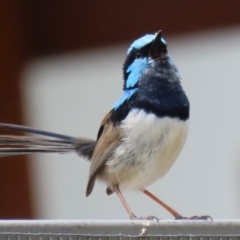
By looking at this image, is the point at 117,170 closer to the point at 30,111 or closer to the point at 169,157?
the point at 169,157

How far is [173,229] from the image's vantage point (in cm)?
97

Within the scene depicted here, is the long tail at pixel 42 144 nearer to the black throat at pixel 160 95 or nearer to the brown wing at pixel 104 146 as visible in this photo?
the brown wing at pixel 104 146

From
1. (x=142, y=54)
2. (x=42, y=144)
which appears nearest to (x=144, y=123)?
(x=142, y=54)

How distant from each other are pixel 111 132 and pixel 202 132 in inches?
33.3

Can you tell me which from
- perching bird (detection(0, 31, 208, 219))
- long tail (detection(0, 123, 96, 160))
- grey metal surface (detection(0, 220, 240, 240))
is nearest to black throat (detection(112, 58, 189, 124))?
perching bird (detection(0, 31, 208, 219))

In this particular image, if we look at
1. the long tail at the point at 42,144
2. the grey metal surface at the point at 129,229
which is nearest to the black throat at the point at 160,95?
the long tail at the point at 42,144

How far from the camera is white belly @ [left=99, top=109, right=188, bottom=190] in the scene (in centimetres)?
139

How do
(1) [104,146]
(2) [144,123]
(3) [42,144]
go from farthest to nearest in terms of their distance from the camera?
1. (3) [42,144]
2. (1) [104,146]
3. (2) [144,123]

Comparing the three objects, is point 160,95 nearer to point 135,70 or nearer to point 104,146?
point 135,70

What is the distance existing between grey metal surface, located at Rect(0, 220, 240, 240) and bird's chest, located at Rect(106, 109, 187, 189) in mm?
426

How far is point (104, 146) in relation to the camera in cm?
152

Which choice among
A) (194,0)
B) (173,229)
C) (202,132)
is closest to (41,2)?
(194,0)

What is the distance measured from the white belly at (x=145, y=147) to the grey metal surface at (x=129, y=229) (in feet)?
1.40

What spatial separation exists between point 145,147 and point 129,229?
441 mm
